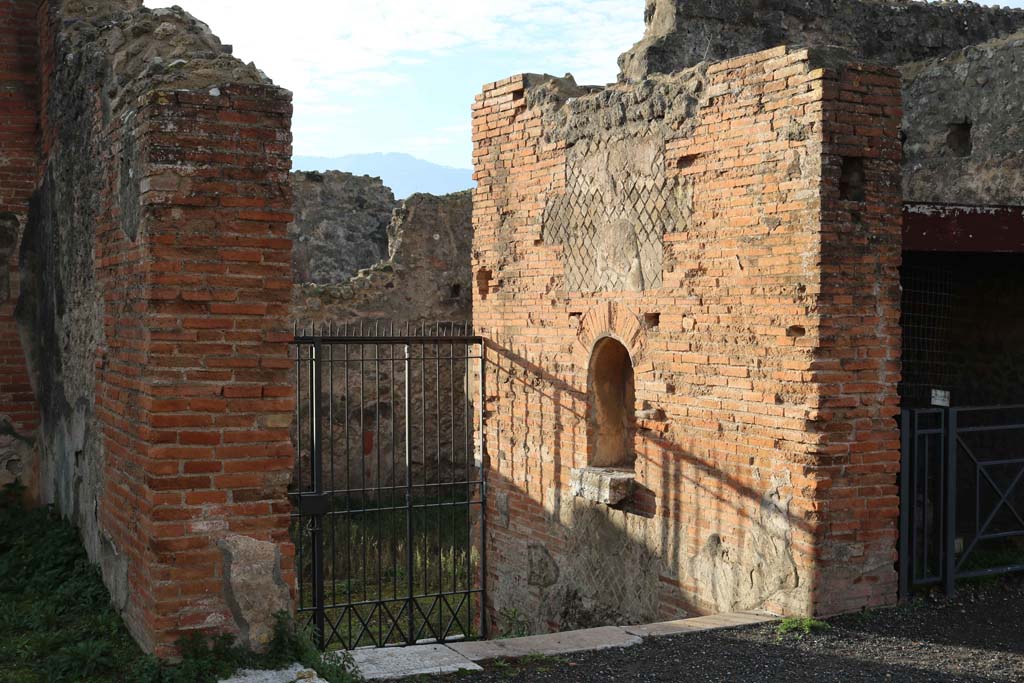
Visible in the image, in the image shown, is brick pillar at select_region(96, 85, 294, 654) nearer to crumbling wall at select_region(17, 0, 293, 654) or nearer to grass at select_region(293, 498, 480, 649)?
crumbling wall at select_region(17, 0, 293, 654)

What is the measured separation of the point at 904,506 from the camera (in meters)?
6.85

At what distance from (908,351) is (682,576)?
312 centimetres

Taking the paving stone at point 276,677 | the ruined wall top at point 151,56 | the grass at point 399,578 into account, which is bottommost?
the grass at point 399,578

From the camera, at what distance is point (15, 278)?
26.7 feet

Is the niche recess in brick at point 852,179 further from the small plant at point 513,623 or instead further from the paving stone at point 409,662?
the small plant at point 513,623

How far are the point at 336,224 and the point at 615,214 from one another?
10.8 meters

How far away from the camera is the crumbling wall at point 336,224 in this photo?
17.7 meters

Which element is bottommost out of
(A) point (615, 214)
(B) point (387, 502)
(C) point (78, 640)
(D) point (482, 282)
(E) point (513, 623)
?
(E) point (513, 623)

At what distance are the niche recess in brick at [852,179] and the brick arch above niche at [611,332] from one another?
180cm

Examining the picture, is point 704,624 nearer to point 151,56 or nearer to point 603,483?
point 603,483

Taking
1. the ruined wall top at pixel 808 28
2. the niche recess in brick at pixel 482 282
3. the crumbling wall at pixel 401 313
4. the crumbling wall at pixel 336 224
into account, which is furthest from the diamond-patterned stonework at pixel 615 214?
the crumbling wall at pixel 336 224

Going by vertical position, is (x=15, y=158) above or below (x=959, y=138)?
below

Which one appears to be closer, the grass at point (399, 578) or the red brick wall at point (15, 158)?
the red brick wall at point (15, 158)

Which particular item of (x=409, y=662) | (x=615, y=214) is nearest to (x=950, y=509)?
(x=615, y=214)
